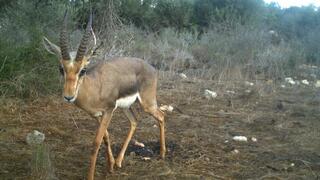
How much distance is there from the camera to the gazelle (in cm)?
645

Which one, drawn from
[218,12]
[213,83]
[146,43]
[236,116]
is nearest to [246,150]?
[236,116]

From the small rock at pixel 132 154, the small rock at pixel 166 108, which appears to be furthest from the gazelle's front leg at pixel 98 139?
the small rock at pixel 166 108

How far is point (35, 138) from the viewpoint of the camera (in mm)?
8297

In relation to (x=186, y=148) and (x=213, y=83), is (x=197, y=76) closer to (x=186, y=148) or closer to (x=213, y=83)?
(x=213, y=83)

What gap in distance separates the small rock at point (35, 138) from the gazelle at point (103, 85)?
1.57 m

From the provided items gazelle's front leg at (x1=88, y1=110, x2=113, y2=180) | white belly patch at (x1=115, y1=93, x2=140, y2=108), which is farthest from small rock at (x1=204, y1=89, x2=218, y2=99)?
gazelle's front leg at (x1=88, y1=110, x2=113, y2=180)

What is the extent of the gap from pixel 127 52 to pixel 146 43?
5049mm

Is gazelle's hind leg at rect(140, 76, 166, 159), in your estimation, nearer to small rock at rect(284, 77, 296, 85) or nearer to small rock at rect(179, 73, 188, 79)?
small rock at rect(179, 73, 188, 79)

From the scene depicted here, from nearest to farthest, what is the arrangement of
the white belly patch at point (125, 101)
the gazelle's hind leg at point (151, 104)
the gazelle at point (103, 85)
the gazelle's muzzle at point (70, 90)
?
1. the gazelle's muzzle at point (70, 90)
2. the gazelle at point (103, 85)
3. the white belly patch at point (125, 101)
4. the gazelle's hind leg at point (151, 104)

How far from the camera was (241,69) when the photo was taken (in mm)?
18172

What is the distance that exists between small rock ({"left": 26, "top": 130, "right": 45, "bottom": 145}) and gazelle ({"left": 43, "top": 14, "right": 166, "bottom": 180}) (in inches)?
61.8

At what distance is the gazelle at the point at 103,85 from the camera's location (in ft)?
21.2

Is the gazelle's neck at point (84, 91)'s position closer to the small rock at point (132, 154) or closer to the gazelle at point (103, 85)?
the gazelle at point (103, 85)

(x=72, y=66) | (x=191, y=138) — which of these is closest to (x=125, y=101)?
(x=72, y=66)
